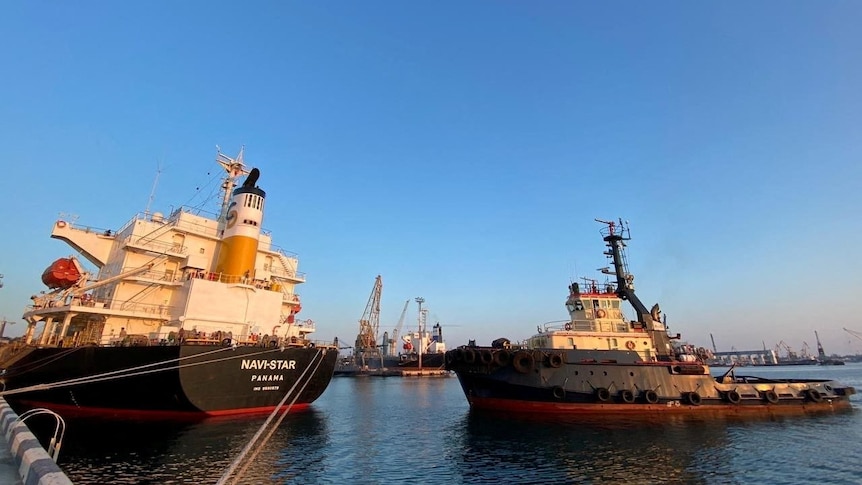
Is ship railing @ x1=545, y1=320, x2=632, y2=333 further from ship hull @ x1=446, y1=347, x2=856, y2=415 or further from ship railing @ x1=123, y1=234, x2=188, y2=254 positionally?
ship railing @ x1=123, y1=234, x2=188, y2=254

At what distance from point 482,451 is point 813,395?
25.0 meters

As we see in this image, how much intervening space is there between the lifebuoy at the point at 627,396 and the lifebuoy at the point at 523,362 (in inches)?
221

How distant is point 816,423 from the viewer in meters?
22.6

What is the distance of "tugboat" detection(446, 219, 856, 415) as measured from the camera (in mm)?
24609

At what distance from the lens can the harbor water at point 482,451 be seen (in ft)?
43.9

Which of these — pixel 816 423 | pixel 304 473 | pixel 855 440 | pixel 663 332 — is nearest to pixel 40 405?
pixel 304 473

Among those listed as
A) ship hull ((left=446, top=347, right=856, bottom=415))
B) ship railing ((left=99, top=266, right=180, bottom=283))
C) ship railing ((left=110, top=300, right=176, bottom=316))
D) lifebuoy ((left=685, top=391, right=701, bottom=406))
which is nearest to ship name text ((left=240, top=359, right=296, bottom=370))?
ship railing ((left=110, top=300, right=176, bottom=316))

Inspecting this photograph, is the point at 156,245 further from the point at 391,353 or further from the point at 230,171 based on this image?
the point at 391,353

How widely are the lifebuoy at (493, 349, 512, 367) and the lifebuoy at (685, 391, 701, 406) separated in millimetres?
11222

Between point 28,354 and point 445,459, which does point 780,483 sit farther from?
point 28,354

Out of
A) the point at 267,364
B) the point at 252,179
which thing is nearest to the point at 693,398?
the point at 267,364

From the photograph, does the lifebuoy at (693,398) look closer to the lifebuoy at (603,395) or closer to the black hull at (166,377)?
the lifebuoy at (603,395)

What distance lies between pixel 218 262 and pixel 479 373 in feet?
62.7

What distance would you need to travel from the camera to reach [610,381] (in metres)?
24.8
